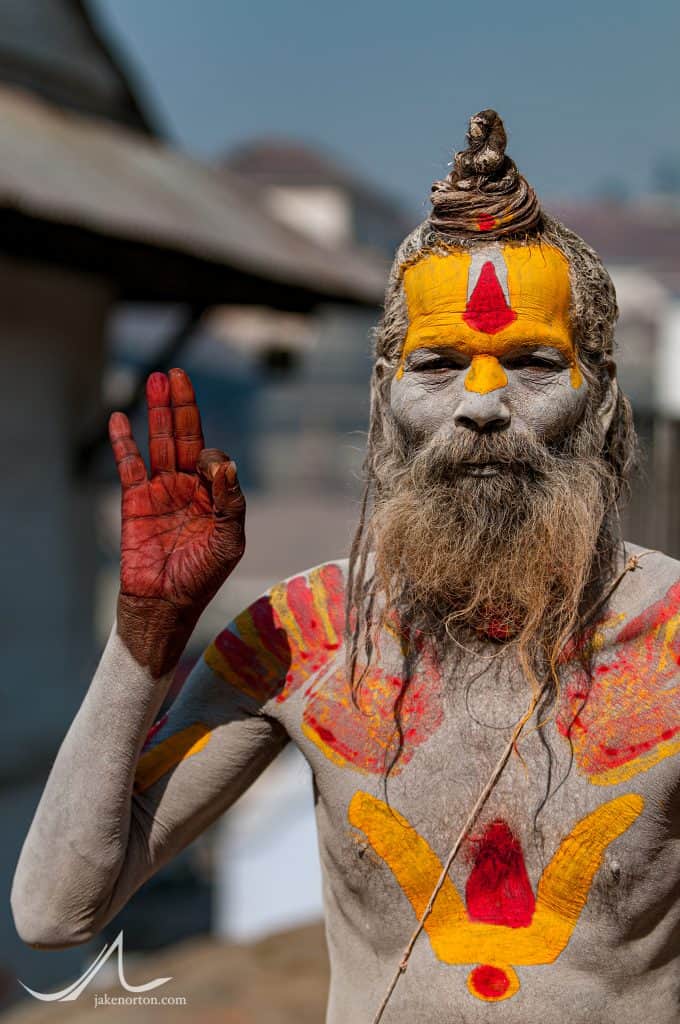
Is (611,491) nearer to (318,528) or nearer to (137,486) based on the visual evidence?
(137,486)

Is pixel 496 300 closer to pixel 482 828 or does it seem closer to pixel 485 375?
pixel 485 375

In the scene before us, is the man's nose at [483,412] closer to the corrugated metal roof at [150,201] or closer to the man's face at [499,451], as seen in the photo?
the man's face at [499,451]

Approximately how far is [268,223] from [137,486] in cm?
571

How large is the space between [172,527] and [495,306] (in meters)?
0.62

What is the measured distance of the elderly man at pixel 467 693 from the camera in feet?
6.98

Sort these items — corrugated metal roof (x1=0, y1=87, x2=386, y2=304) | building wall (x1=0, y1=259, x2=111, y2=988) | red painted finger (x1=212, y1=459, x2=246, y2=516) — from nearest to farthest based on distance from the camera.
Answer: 1. red painted finger (x1=212, y1=459, x2=246, y2=516)
2. corrugated metal roof (x1=0, y1=87, x2=386, y2=304)
3. building wall (x1=0, y1=259, x2=111, y2=988)

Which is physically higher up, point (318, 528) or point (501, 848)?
point (501, 848)

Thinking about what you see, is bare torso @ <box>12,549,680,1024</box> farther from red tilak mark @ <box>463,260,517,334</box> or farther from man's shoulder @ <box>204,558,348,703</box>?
red tilak mark @ <box>463,260,517,334</box>

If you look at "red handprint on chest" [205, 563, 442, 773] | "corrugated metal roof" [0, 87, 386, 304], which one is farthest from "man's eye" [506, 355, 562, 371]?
"corrugated metal roof" [0, 87, 386, 304]

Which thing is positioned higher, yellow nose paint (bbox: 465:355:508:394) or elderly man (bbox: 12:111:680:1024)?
yellow nose paint (bbox: 465:355:508:394)

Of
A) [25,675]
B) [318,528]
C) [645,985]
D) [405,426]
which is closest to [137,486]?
[405,426]

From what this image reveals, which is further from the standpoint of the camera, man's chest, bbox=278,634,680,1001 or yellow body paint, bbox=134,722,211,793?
yellow body paint, bbox=134,722,211,793

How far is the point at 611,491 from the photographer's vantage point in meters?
2.32

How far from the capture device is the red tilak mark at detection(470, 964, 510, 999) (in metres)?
2.13
